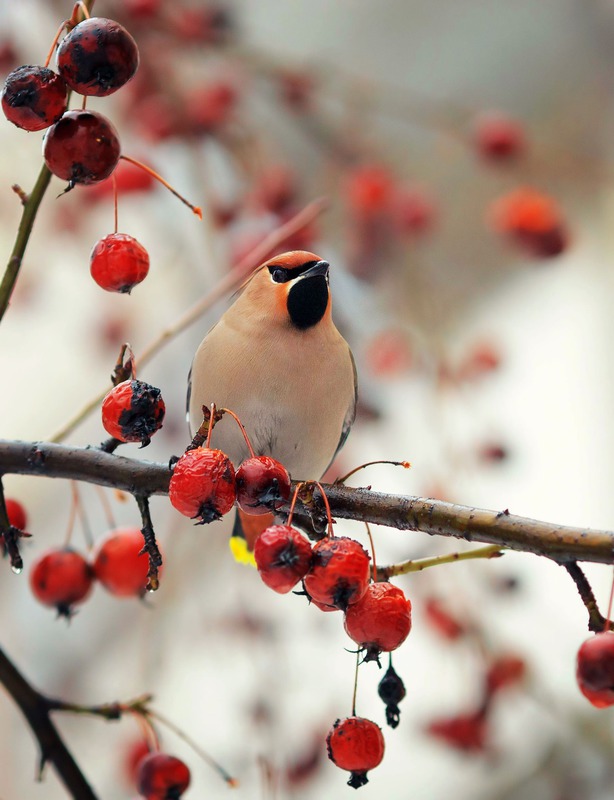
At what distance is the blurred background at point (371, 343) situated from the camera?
1223 mm

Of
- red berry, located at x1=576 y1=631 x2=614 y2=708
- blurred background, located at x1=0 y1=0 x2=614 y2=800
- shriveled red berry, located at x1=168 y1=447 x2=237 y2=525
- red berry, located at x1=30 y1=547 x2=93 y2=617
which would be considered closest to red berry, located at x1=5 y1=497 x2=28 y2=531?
red berry, located at x1=30 y1=547 x2=93 y2=617

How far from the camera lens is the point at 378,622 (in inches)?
18.5

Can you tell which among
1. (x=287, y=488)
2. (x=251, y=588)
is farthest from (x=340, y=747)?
(x=251, y=588)

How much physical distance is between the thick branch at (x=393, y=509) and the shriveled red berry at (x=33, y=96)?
0.58ft

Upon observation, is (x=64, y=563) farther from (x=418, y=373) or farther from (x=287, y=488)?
(x=418, y=373)

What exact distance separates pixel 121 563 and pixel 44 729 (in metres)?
0.14

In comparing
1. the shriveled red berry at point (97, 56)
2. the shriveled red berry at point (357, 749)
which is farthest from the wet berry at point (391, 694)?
the shriveled red berry at point (97, 56)

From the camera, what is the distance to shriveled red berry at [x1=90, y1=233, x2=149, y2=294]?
0.49m

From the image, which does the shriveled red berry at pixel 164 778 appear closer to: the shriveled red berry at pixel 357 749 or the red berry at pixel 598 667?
the shriveled red berry at pixel 357 749

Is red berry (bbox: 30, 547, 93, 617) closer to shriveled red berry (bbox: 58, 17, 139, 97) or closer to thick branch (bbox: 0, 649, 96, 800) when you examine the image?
thick branch (bbox: 0, 649, 96, 800)

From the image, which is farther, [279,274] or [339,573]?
[279,274]

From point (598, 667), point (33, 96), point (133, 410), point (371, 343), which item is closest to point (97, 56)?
point (33, 96)

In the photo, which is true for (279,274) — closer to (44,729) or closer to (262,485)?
(262,485)

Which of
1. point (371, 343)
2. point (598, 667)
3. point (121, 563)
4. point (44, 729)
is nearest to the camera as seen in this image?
point (598, 667)
